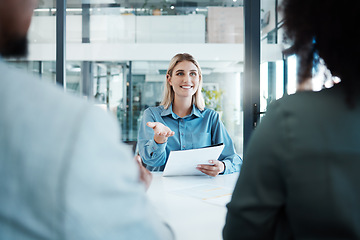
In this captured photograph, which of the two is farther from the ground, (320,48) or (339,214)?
(320,48)

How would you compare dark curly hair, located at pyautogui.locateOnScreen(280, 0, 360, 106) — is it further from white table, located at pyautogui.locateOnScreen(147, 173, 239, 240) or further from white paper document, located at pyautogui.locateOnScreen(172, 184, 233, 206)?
white paper document, located at pyautogui.locateOnScreen(172, 184, 233, 206)

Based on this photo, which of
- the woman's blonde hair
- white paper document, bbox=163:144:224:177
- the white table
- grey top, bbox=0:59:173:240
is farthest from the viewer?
the woman's blonde hair

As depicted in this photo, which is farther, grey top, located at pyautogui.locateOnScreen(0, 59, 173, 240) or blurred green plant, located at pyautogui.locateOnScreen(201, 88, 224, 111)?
blurred green plant, located at pyautogui.locateOnScreen(201, 88, 224, 111)

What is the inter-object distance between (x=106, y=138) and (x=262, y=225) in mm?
405

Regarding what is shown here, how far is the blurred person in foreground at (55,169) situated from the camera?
43cm

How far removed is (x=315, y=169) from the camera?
1.92ft

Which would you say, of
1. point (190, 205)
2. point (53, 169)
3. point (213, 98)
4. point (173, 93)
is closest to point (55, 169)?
point (53, 169)

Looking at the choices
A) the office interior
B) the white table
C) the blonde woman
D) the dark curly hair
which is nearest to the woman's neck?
the blonde woman

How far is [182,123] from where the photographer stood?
91.0 inches

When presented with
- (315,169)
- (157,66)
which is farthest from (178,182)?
(157,66)

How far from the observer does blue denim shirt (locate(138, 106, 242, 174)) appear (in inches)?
82.7

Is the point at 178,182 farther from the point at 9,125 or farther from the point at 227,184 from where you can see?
the point at 9,125

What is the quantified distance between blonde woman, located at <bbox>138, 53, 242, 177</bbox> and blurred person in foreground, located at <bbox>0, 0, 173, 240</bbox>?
4.81 feet

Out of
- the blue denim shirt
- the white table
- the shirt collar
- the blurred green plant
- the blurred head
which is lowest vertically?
the white table
